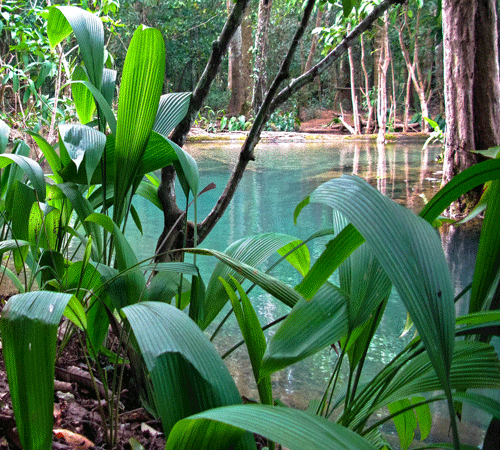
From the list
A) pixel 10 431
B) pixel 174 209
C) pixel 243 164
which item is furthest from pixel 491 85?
pixel 10 431

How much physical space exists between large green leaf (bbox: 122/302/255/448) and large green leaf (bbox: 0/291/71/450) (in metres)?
0.08

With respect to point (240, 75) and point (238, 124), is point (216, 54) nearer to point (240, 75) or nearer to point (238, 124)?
point (238, 124)

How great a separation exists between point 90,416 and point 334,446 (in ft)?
1.89

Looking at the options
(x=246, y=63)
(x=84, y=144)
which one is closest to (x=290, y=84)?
(x=84, y=144)

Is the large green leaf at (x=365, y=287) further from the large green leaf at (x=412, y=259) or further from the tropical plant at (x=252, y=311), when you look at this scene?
the large green leaf at (x=412, y=259)

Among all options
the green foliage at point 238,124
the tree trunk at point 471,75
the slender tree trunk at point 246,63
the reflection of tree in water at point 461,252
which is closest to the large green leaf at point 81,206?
the reflection of tree in water at point 461,252

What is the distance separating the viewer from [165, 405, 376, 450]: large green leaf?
0.29 m

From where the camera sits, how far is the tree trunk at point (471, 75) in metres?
2.29

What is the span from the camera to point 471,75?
2.32 meters

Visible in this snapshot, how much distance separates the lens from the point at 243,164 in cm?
119

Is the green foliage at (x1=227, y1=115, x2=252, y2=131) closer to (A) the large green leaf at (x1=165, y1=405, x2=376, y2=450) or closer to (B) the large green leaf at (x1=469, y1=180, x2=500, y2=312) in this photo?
(B) the large green leaf at (x1=469, y1=180, x2=500, y2=312)

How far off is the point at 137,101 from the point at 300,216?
A: 5.87ft

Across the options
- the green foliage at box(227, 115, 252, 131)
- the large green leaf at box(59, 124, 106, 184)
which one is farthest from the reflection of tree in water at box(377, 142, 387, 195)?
the green foliage at box(227, 115, 252, 131)

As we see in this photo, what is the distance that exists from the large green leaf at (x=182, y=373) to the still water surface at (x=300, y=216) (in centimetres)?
65
